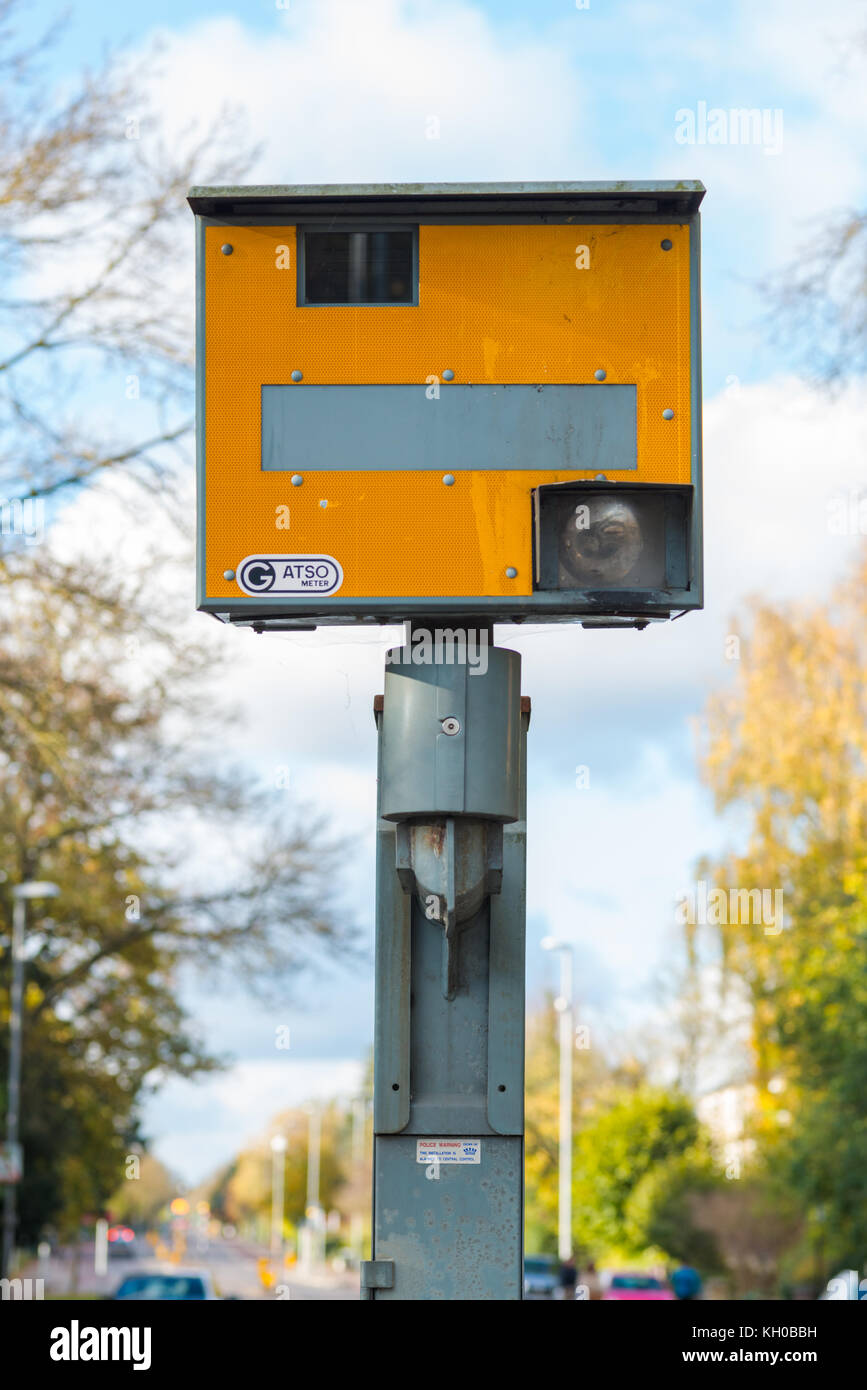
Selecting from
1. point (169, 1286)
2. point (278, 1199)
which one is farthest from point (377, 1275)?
point (278, 1199)

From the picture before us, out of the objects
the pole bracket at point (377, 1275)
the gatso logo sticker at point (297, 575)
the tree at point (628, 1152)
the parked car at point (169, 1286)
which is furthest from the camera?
the tree at point (628, 1152)

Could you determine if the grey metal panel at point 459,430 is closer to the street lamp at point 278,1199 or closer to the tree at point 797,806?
the tree at point 797,806

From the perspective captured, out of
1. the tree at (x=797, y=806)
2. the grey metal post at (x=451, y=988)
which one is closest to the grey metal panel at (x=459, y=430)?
the grey metal post at (x=451, y=988)

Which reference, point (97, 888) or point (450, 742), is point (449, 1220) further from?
point (97, 888)

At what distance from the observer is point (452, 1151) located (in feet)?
14.5

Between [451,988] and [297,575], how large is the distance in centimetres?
108

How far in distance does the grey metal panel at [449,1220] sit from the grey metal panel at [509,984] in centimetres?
9

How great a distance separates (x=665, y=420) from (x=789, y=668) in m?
29.3

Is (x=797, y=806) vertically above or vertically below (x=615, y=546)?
above

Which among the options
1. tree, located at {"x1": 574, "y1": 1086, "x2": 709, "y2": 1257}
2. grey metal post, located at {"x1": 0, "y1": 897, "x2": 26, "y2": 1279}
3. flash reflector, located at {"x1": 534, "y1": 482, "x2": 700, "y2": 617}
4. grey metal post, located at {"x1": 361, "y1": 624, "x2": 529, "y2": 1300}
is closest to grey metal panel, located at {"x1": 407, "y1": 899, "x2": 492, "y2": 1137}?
grey metal post, located at {"x1": 361, "y1": 624, "x2": 529, "y2": 1300}

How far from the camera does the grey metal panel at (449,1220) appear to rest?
437 centimetres

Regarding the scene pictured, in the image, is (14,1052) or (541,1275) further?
(541,1275)

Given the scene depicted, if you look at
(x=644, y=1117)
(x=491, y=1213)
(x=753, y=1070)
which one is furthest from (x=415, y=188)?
(x=644, y=1117)

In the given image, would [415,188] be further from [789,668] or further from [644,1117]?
[644,1117]
